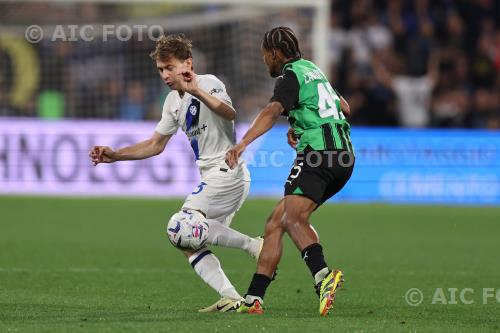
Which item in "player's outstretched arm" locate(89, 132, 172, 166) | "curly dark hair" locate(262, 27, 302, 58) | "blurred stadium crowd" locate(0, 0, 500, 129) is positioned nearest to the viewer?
"curly dark hair" locate(262, 27, 302, 58)

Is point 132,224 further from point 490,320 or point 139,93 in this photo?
point 490,320

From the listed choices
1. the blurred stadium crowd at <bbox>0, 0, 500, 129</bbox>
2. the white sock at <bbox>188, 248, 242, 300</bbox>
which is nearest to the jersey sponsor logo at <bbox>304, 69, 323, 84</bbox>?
the white sock at <bbox>188, 248, 242, 300</bbox>

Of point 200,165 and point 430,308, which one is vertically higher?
point 200,165

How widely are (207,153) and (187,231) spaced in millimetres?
743

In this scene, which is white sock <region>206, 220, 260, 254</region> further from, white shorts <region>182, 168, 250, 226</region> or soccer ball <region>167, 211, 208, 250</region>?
soccer ball <region>167, 211, 208, 250</region>

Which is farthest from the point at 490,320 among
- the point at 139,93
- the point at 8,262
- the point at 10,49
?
the point at 10,49

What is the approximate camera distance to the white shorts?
8008 millimetres

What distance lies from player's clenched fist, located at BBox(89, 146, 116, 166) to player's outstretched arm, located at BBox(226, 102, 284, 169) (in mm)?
1281

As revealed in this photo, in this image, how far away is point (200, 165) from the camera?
821cm

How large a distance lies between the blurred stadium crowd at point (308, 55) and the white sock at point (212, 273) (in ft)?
40.0

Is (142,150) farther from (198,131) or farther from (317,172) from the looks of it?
(317,172)

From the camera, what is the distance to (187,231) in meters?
7.67

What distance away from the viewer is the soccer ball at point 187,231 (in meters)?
7.66

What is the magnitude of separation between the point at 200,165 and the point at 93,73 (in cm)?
1350
